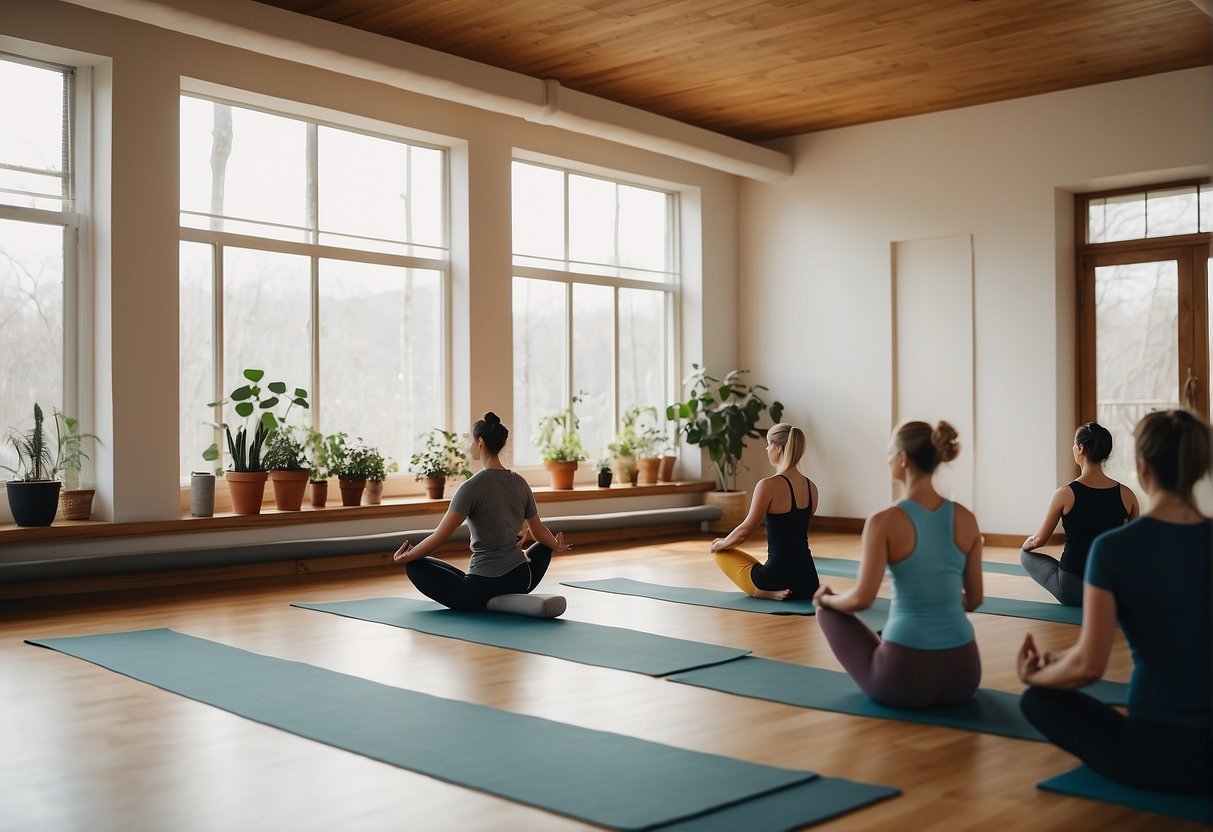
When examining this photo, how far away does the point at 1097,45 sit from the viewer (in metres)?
7.70

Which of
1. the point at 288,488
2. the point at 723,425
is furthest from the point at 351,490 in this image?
the point at 723,425

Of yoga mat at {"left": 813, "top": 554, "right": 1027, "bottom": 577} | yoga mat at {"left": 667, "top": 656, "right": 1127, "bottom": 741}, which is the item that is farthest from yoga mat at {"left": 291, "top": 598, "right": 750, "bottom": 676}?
yoga mat at {"left": 813, "top": 554, "right": 1027, "bottom": 577}

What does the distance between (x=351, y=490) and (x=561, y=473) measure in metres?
1.95

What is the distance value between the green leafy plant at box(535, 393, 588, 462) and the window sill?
10.7 inches

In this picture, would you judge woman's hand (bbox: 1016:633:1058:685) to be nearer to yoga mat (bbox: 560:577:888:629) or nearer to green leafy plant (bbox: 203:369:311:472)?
yoga mat (bbox: 560:577:888:629)

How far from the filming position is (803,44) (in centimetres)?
763

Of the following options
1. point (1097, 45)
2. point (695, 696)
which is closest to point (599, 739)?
point (695, 696)

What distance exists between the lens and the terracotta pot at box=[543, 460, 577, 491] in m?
9.12

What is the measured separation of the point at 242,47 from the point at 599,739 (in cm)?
508

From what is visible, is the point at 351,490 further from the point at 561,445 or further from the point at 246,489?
the point at 561,445

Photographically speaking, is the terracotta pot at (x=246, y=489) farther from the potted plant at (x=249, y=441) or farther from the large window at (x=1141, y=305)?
the large window at (x=1141, y=305)

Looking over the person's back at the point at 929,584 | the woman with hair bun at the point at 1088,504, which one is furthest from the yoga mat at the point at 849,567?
the person's back at the point at 929,584

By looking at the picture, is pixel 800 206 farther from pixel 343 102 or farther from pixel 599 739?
pixel 599 739

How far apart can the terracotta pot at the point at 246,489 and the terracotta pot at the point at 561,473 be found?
2.57 metres
